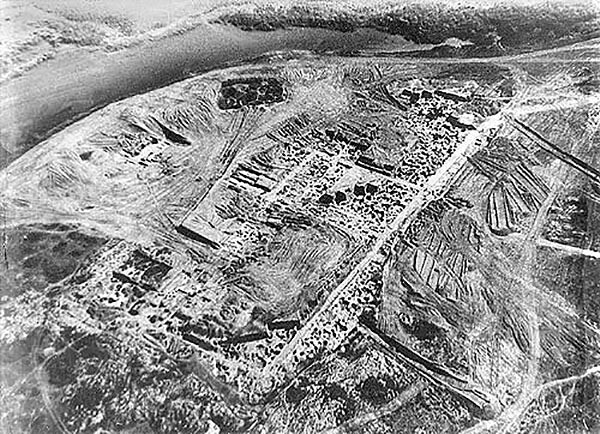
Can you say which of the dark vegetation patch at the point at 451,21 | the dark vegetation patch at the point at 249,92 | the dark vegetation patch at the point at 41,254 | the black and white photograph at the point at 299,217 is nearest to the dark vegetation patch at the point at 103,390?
the black and white photograph at the point at 299,217

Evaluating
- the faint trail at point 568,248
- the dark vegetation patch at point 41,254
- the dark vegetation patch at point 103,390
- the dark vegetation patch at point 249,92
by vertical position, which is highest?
the dark vegetation patch at point 249,92

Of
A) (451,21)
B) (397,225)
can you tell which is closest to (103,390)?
(397,225)

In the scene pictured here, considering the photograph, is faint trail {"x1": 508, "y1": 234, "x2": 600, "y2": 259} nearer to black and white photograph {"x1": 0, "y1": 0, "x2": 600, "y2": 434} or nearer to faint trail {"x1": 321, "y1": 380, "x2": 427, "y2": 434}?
black and white photograph {"x1": 0, "y1": 0, "x2": 600, "y2": 434}

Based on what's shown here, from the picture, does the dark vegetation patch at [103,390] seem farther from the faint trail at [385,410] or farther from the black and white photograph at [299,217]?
the faint trail at [385,410]

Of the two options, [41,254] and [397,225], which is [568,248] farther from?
[41,254]

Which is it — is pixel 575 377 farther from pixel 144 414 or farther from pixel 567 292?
pixel 144 414

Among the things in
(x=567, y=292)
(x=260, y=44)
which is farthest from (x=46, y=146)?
(x=567, y=292)
